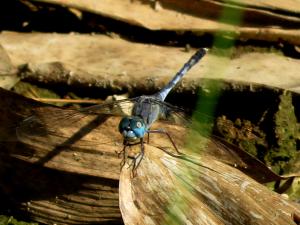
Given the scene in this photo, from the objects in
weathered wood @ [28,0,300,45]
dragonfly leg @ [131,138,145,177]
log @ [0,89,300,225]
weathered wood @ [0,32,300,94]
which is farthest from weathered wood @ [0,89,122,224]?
weathered wood @ [28,0,300,45]

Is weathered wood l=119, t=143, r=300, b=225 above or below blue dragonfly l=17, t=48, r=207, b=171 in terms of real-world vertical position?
below

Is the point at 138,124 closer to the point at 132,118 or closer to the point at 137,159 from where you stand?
the point at 132,118

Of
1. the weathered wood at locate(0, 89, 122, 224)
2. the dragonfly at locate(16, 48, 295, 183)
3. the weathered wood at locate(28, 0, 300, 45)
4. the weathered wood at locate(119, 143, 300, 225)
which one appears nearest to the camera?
the weathered wood at locate(119, 143, 300, 225)

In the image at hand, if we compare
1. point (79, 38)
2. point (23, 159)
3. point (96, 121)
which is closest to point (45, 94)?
point (79, 38)

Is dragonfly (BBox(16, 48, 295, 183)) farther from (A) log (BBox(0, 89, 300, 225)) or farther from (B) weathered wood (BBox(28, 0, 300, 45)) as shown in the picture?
(B) weathered wood (BBox(28, 0, 300, 45))

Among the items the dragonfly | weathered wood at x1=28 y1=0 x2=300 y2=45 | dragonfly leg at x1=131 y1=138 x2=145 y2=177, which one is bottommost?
dragonfly leg at x1=131 y1=138 x2=145 y2=177

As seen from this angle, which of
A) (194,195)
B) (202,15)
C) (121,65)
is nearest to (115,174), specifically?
(194,195)
